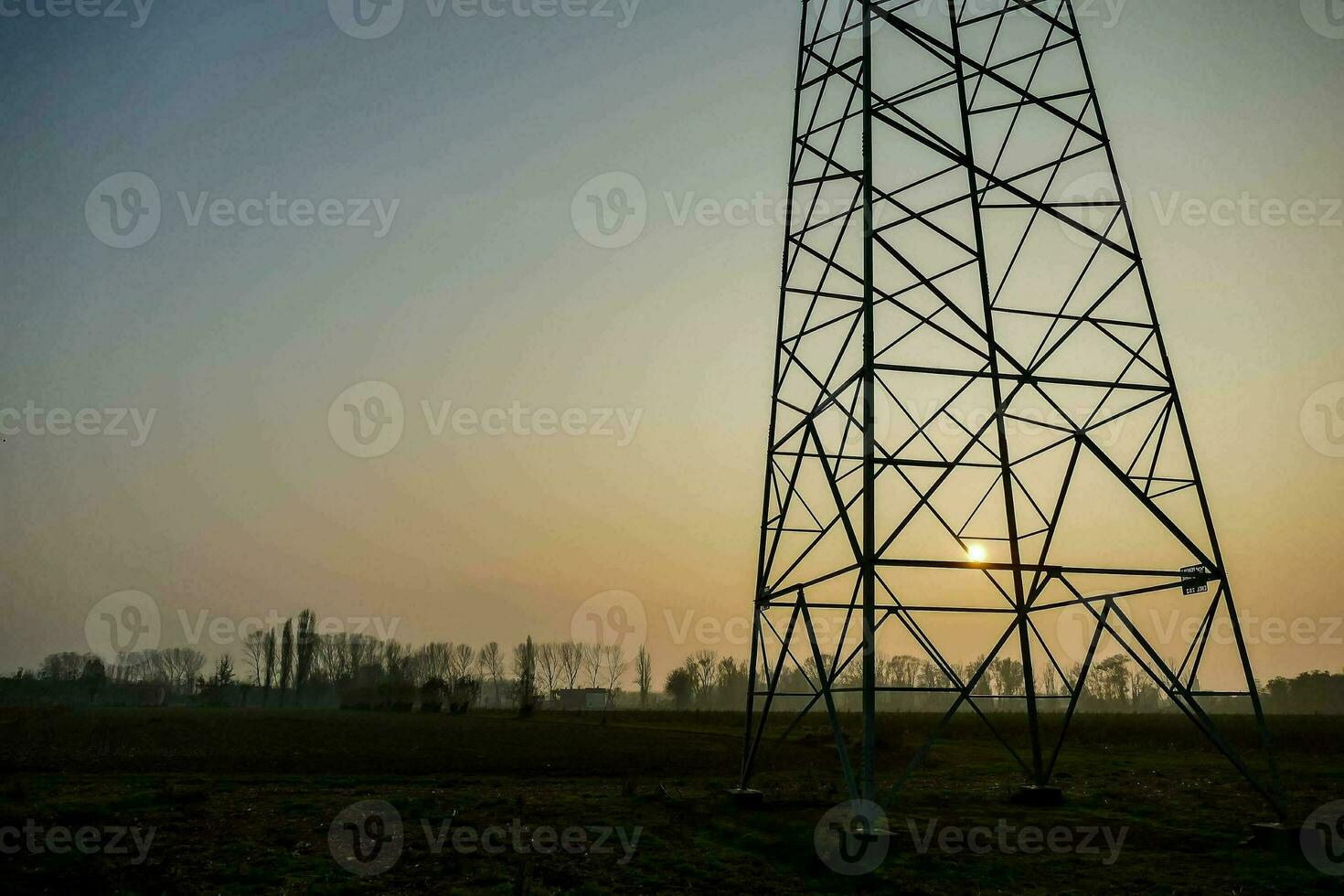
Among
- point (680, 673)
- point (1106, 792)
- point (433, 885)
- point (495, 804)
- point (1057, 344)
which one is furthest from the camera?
point (680, 673)

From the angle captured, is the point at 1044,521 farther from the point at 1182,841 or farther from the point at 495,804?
the point at 495,804

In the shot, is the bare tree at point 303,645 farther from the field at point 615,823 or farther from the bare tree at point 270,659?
the field at point 615,823

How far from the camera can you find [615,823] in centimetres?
1591

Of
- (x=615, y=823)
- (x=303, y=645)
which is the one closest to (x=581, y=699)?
(x=303, y=645)

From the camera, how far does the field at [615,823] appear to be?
11.7 metres

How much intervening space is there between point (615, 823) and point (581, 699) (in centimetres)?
13397

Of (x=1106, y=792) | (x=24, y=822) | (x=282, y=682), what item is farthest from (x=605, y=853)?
(x=282, y=682)

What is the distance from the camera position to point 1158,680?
14.1m

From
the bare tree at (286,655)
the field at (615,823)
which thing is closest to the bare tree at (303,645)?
the bare tree at (286,655)

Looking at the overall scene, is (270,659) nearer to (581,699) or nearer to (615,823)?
(581,699)

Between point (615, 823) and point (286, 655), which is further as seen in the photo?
point (286, 655)

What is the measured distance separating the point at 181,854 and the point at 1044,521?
48.5 feet

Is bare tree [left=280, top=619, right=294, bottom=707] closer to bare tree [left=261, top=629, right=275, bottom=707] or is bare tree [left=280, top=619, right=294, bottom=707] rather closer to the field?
bare tree [left=261, top=629, right=275, bottom=707]

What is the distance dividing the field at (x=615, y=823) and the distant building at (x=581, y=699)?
112703 millimetres
